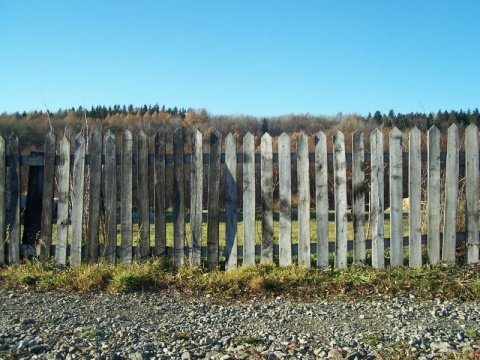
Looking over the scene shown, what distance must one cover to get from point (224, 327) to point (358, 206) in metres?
2.96

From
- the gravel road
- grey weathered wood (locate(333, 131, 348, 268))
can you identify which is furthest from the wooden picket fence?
the gravel road

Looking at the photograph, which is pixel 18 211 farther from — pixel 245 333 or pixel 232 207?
pixel 245 333

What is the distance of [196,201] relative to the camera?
6676 mm

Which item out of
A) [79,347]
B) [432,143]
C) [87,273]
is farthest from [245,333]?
[432,143]

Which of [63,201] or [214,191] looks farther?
[63,201]

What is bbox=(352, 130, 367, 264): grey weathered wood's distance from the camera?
656 centimetres

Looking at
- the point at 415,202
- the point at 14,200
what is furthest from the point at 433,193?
the point at 14,200

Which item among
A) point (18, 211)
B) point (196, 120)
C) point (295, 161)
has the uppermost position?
point (196, 120)

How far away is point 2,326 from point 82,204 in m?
2.57

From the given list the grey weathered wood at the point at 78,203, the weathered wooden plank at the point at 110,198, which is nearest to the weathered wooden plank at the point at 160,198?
the weathered wooden plank at the point at 110,198

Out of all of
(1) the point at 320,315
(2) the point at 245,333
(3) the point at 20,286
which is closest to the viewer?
(2) the point at 245,333

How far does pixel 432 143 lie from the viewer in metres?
6.64

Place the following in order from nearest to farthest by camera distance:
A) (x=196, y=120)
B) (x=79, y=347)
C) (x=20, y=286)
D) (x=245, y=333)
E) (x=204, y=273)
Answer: (x=79, y=347) → (x=245, y=333) → (x=20, y=286) → (x=204, y=273) → (x=196, y=120)

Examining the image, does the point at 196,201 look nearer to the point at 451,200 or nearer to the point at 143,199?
the point at 143,199
